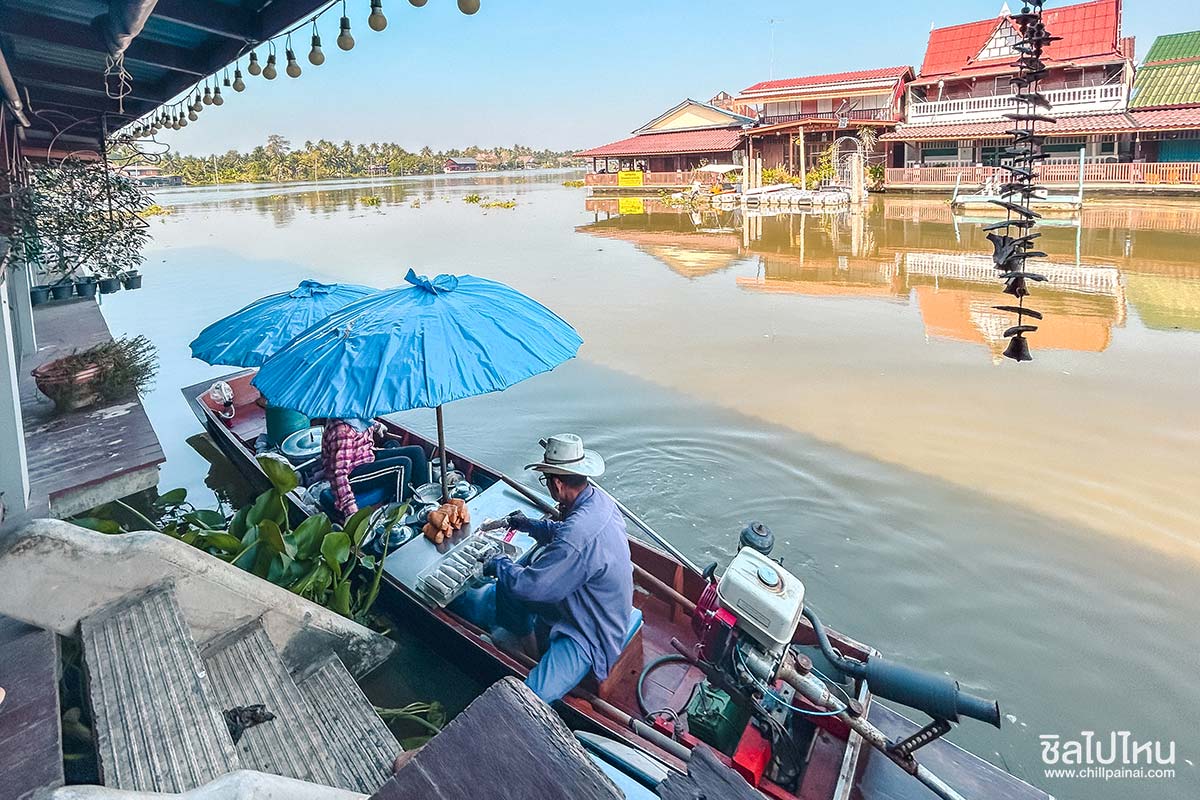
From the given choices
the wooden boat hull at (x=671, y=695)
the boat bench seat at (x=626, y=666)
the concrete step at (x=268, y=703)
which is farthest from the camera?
the boat bench seat at (x=626, y=666)

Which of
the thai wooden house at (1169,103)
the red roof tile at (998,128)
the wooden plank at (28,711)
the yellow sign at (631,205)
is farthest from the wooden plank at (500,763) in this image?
the yellow sign at (631,205)

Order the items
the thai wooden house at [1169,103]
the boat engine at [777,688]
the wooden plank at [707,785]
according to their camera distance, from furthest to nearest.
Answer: the thai wooden house at [1169,103], the boat engine at [777,688], the wooden plank at [707,785]

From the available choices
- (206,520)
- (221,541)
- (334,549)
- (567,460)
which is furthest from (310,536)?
(567,460)

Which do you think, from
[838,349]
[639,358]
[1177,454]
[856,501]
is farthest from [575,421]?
[1177,454]

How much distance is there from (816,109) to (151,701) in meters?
38.0

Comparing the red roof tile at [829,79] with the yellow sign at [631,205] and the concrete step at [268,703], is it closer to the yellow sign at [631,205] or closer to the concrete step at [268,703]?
the yellow sign at [631,205]

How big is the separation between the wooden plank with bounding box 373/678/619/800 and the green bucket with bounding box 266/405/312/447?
5.91m

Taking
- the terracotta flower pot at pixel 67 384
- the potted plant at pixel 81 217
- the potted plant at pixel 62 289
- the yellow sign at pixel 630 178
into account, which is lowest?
the terracotta flower pot at pixel 67 384

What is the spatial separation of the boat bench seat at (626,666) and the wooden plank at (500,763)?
247cm

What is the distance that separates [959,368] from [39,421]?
9.85m

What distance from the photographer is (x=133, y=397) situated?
7.25 meters

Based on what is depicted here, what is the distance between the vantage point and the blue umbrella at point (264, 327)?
203 inches

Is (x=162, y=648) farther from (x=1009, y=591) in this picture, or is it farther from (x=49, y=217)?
(x=49, y=217)

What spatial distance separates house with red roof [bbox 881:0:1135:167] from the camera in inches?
1007
